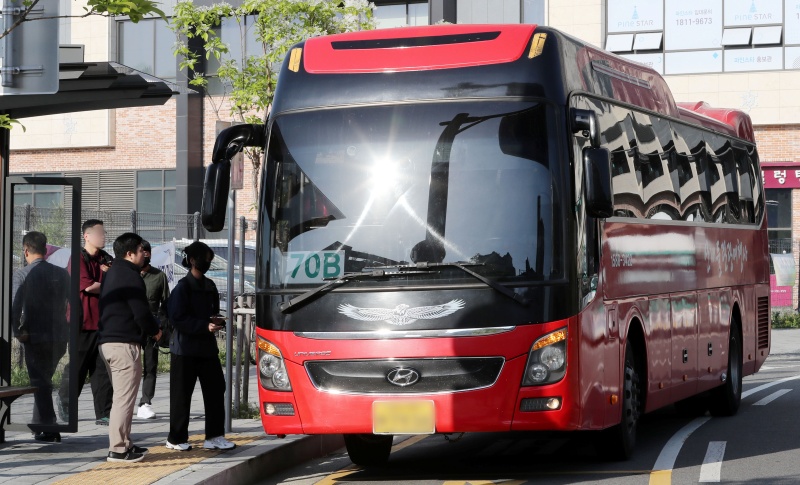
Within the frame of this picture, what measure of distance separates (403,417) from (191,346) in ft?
7.48

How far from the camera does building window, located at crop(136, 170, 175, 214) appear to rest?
43125 millimetres

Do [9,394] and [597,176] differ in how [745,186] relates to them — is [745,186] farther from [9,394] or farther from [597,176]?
[9,394]

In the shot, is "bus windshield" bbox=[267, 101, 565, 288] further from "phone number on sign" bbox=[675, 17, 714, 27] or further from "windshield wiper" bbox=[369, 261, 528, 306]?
"phone number on sign" bbox=[675, 17, 714, 27]

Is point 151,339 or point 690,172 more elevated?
point 690,172

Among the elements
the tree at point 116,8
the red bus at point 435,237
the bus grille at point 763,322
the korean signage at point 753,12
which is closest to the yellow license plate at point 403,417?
the red bus at point 435,237

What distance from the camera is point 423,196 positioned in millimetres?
9578

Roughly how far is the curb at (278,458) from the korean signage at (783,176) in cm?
2906

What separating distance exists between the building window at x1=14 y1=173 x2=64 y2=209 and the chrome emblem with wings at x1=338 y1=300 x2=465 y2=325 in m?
3.02

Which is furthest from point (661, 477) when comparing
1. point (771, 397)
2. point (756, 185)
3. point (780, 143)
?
point (780, 143)

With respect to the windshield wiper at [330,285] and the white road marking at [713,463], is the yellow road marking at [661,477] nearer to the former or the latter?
the white road marking at [713,463]

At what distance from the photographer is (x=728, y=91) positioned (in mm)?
38688

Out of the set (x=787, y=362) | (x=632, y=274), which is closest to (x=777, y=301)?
(x=787, y=362)

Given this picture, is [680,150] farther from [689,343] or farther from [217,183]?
[217,183]

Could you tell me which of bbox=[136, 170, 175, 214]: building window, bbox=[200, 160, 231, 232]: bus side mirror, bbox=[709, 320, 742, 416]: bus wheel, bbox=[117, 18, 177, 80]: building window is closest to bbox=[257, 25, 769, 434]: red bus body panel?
bbox=[200, 160, 231, 232]: bus side mirror
